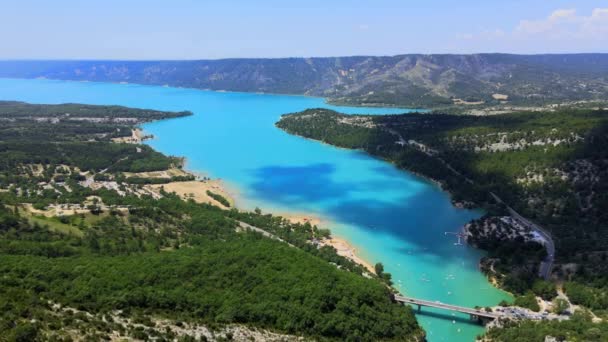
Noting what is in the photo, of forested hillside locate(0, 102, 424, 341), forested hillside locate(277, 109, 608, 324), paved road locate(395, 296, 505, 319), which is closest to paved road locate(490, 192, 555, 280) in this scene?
forested hillside locate(277, 109, 608, 324)

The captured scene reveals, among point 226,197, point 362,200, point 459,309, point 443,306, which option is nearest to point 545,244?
point 459,309

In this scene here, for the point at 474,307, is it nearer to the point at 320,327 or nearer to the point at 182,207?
the point at 320,327

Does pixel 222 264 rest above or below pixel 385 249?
above

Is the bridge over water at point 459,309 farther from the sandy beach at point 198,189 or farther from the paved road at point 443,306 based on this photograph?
the sandy beach at point 198,189

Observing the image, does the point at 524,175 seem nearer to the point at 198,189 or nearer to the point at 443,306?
the point at 443,306

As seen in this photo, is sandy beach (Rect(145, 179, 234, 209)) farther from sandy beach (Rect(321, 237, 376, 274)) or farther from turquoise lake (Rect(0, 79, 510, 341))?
sandy beach (Rect(321, 237, 376, 274))

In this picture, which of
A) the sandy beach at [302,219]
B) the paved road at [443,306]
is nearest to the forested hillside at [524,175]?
the paved road at [443,306]

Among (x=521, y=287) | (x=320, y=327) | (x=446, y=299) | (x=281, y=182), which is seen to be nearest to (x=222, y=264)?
(x=320, y=327)
